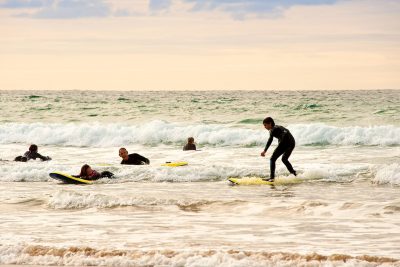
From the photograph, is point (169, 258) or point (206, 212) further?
point (206, 212)

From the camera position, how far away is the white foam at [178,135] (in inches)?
1281

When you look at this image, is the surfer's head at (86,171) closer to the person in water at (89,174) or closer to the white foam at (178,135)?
the person in water at (89,174)

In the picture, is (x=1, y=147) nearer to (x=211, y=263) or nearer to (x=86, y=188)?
(x=86, y=188)

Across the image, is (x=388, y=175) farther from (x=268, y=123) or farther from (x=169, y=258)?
(x=169, y=258)

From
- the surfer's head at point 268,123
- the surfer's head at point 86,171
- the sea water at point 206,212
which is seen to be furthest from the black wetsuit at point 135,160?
the surfer's head at point 268,123

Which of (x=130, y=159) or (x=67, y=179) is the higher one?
(x=130, y=159)

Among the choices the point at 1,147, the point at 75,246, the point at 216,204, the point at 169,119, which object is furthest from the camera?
the point at 169,119

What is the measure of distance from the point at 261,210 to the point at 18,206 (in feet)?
16.2

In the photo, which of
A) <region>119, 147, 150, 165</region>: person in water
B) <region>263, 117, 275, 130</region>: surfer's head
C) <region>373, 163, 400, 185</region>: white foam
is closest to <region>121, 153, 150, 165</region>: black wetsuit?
<region>119, 147, 150, 165</region>: person in water

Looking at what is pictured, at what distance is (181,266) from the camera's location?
8.37m

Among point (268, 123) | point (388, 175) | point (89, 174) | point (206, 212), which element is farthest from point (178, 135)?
point (206, 212)

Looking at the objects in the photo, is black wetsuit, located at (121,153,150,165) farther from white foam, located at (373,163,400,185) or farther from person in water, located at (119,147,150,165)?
white foam, located at (373,163,400,185)

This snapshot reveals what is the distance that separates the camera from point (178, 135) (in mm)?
36531

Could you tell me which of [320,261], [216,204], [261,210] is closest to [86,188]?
[216,204]
